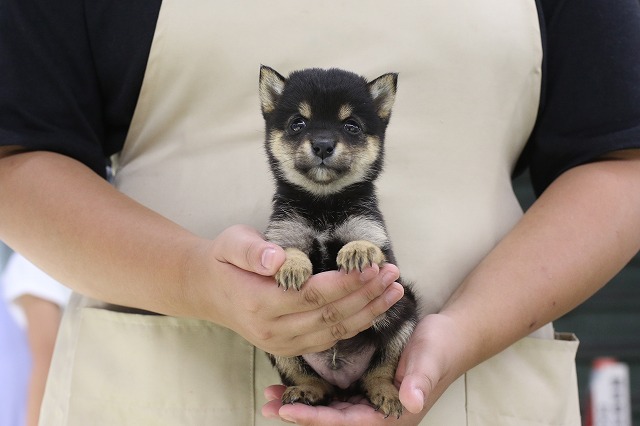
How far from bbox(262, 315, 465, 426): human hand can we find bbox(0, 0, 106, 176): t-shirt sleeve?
0.81 metres

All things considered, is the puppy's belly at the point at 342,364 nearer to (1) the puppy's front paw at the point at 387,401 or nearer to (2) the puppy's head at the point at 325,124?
(1) the puppy's front paw at the point at 387,401

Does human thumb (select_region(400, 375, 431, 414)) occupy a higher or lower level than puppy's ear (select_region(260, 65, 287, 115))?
lower

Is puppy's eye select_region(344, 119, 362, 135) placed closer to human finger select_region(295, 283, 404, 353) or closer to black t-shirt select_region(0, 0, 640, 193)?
human finger select_region(295, 283, 404, 353)

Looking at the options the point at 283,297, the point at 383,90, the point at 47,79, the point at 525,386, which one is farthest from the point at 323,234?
the point at 47,79

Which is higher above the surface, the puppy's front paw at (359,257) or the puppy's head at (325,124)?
the puppy's head at (325,124)

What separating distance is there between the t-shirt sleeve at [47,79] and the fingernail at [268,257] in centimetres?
77

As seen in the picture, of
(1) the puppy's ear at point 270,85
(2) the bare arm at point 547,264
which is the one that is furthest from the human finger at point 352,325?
(1) the puppy's ear at point 270,85

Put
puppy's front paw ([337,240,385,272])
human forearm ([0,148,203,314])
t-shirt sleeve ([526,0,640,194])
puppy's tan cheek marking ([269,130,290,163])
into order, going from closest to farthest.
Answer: puppy's front paw ([337,240,385,272]), puppy's tan cheek marking ([269,130,290,163]), human forearm ([0,148,203,314]), t-shirt sleeve ([526,0,640,194])

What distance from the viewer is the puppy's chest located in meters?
1.60

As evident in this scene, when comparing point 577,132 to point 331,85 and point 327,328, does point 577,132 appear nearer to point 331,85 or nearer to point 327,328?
point 331,85

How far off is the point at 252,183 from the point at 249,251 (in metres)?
0.42

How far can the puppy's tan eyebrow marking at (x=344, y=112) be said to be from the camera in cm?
159

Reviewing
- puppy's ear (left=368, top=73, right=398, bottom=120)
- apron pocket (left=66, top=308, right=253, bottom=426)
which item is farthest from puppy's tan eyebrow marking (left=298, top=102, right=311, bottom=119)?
apron pocket (left=66, top=308, right=253, bottom=426)

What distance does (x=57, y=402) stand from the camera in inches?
80.0
